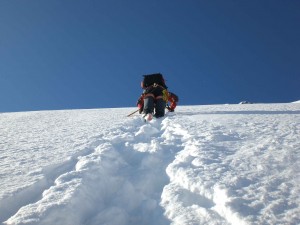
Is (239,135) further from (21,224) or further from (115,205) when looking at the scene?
(21,224)

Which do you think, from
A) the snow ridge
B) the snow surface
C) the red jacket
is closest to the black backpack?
the red jacket

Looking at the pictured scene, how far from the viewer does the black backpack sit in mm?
9408

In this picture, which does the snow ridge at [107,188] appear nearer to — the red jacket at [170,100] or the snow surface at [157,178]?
the snow surface at [157,178]

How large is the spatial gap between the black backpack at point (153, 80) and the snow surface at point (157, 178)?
13.8 feet

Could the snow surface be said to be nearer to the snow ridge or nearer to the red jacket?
the snow ridge

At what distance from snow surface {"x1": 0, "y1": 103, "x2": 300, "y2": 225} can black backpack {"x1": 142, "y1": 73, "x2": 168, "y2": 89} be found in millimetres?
4196

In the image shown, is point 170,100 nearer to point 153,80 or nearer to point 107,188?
point 153,80

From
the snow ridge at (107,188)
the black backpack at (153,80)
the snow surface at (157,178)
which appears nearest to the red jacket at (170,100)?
the black backpack at (153,80)

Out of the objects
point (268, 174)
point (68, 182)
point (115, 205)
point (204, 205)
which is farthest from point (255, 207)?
point (68, 182)

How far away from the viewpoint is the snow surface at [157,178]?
2.63 metres

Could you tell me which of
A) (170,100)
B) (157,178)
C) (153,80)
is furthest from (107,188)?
(153,80)

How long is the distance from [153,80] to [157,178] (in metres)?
6.10

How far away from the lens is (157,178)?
364 cm

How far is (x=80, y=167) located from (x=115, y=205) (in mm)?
945
